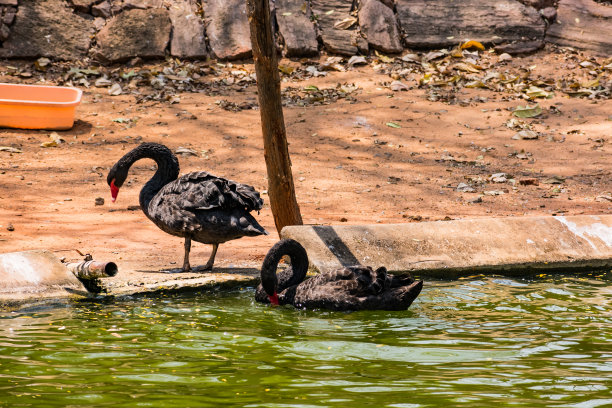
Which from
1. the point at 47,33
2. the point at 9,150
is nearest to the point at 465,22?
the point at 47,33

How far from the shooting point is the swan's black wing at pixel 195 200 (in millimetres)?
6695

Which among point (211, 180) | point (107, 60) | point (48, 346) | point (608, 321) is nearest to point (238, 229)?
point (211, 180)

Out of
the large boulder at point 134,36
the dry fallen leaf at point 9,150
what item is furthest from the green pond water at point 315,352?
the large boulder at point 134,36

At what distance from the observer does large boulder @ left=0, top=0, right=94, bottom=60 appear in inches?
619

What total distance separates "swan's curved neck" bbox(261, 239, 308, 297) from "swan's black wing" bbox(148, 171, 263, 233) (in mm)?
607

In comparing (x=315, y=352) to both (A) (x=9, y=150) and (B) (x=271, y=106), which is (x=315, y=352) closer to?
(B) (x=271, y=106)

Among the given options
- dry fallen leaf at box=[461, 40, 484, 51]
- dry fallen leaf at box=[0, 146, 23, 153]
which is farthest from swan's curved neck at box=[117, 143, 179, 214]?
dry fallen leaf at box=[461, 40, 484, 51]

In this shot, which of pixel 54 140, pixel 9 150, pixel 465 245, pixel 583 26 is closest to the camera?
pixel 465 245

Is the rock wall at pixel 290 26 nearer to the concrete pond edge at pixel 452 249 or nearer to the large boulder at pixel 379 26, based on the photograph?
the large boulder at pixel 379 26

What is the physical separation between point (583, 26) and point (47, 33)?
38.4ft

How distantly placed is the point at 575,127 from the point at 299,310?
9048mm

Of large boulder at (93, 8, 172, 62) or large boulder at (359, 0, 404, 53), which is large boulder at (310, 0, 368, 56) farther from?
large boulder at (93, 8, 172, 62)

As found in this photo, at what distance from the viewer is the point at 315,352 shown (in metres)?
4.68

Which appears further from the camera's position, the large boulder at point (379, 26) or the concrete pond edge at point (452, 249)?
the large boulder at point (379, 26)
